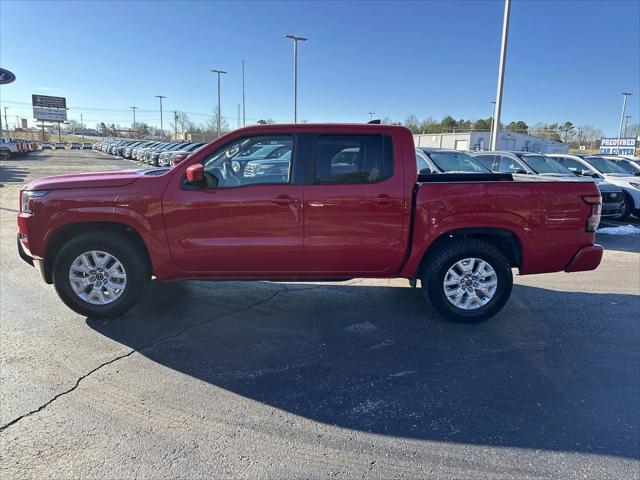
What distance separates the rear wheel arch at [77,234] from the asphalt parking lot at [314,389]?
59cm

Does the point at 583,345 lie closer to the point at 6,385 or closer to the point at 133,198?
the point at 133,198

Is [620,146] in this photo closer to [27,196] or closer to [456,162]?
[456,162]

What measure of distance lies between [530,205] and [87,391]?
13.9 feet

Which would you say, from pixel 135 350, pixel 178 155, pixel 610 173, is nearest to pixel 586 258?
pixel 135 350

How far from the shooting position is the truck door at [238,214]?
13.8 ft

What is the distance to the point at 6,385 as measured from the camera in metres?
3.28

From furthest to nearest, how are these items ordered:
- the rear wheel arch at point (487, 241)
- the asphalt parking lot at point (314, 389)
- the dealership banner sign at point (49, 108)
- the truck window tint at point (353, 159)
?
1. the dealership banner sign at point (49, 108)
2. the rear wheel arch at point (487, 241)
3. the truck window tint at point (353, 159)
4. the asphalt parking lot at point (314, 389)

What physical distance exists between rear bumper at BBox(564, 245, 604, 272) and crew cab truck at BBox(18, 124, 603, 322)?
131mm

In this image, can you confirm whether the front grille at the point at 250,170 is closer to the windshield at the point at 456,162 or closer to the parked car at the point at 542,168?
the windshield at the point at 456,162

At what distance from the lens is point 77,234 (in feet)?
14.4

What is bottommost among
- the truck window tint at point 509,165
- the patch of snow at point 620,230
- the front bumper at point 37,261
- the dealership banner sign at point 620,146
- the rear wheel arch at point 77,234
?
the patch of snow at point 620,230

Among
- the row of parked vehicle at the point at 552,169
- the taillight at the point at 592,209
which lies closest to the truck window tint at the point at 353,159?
the taillight at the point at 592,209

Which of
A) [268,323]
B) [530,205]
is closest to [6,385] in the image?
[268,323]

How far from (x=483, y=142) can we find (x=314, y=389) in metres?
53.1
